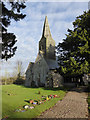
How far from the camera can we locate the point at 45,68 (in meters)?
24.1

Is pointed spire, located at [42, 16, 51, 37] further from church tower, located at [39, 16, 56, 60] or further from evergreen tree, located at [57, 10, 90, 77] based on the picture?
evergreen tree, located at [57, 10, 90, 77]

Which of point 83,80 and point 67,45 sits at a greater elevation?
point 67,45

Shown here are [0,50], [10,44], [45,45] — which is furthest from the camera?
[45,45]

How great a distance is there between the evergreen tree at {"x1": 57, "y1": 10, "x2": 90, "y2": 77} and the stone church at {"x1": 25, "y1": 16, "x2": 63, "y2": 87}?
8.46 m

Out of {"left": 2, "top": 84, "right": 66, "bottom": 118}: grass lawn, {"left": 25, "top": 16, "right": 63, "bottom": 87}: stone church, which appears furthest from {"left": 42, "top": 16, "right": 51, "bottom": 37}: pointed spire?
{"left": 2, "top": 84, "right": 66, "bottom": 118}: grass lawn

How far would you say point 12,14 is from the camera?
771 cm

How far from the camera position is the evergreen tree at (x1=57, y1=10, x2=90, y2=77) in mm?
12480

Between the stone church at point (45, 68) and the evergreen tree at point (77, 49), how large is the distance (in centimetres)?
846

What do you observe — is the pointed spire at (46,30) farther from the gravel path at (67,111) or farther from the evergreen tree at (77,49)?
the gravel path at (67,111)

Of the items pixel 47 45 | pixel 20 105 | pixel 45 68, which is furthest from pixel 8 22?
pixel 47 45

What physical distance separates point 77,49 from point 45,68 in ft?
39.2

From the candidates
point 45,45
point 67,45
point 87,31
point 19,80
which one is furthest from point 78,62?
point 19,80

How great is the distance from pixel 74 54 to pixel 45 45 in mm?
16733

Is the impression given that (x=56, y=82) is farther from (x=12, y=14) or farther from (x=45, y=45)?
(x=12, y=14)
